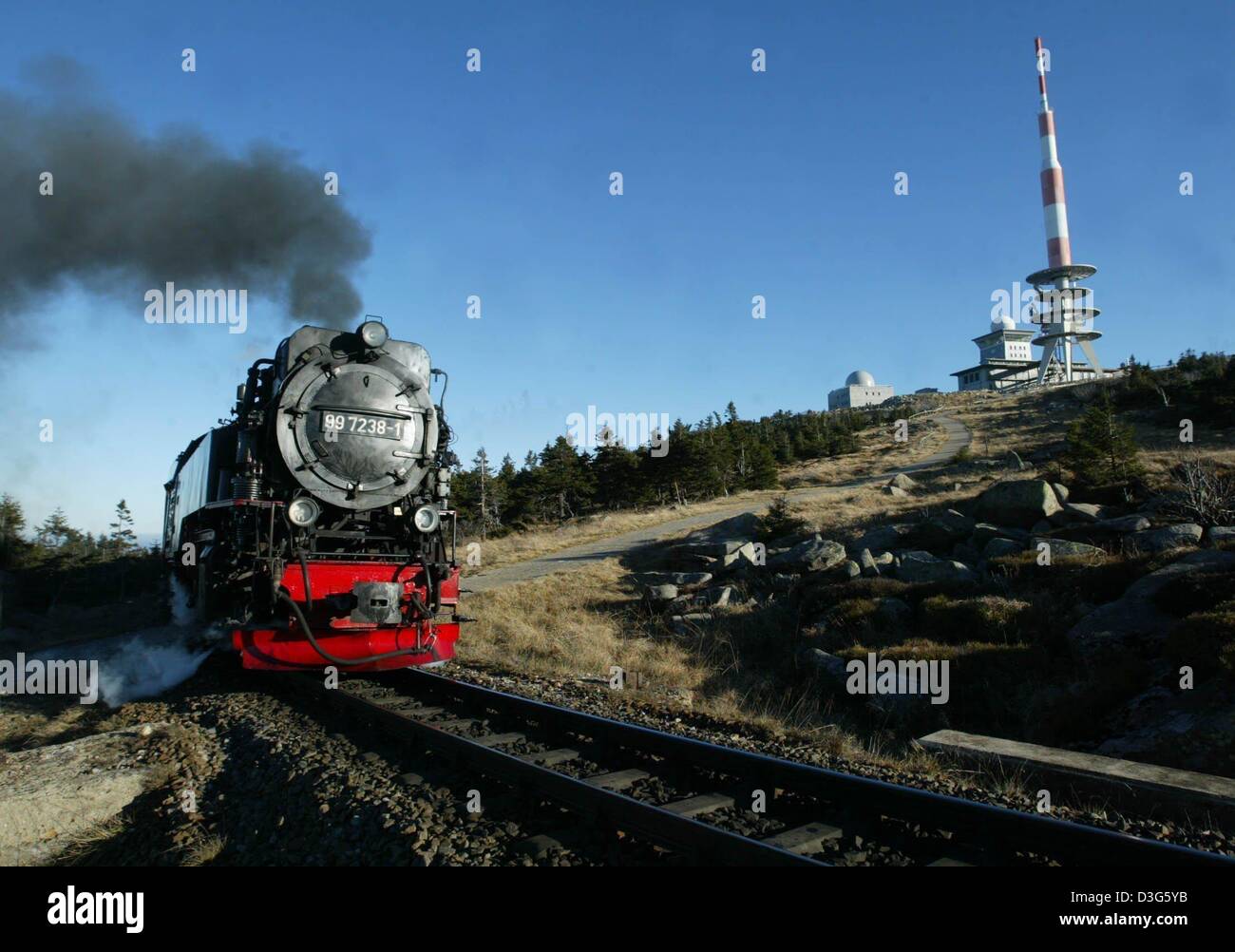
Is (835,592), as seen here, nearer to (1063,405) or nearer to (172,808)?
(172,808)

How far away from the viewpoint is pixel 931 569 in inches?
525

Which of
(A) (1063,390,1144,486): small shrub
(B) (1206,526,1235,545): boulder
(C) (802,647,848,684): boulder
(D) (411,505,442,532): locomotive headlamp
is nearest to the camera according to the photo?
(D) (411,505,442,532): locomotive headlamp

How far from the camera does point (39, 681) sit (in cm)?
1137

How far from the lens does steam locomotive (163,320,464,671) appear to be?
829cm

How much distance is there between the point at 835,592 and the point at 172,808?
33.9ft

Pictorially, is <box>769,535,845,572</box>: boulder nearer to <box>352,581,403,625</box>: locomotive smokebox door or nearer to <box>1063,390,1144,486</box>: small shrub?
<box>1063,390,1144,486</box>: small shrub

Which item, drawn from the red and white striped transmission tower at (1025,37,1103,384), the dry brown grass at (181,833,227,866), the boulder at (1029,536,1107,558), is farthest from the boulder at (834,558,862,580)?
the red and white striped transmission tower at (1025,37,1103,384)

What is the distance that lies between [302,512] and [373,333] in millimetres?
2287

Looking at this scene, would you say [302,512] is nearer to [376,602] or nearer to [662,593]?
[376,602]

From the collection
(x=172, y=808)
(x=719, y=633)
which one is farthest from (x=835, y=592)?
(x=172, y=808)

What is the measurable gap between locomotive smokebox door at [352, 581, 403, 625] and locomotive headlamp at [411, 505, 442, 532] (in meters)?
0.84

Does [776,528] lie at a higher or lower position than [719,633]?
higher

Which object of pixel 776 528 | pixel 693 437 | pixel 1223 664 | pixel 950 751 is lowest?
pixel 950 751

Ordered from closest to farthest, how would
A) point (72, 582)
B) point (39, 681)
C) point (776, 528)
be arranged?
point (39, 681) < point (776, 528) < point (72, 582)
